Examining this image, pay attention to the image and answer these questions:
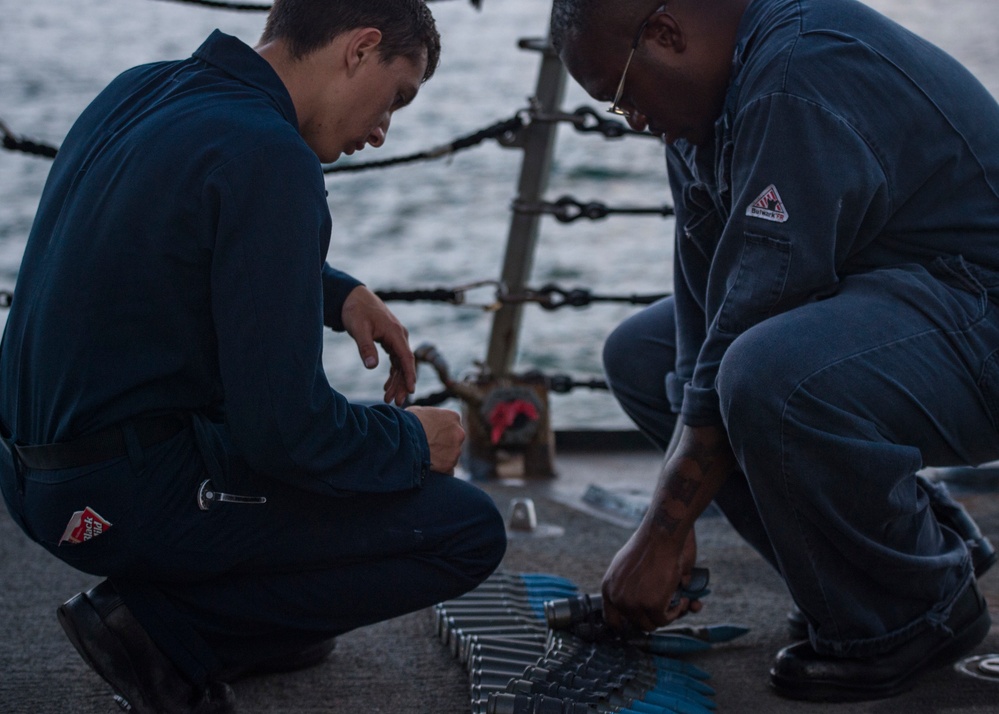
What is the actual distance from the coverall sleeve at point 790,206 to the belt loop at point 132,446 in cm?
84

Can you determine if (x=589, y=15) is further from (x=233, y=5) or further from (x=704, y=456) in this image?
(x=233, y=5)

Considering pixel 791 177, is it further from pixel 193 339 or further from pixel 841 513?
pixel 193 339

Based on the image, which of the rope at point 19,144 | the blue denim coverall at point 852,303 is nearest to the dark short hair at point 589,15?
the blue denim coverall at point 852,303

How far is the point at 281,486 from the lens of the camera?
1.64 m

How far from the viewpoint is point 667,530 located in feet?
5.86

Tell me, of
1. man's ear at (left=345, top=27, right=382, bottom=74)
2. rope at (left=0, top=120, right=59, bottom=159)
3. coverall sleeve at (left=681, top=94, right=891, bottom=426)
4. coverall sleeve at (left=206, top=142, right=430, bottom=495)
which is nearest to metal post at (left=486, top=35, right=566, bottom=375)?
rope at (left=0, top=120, right=59, bottom=159)

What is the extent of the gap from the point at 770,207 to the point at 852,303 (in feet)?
0.70

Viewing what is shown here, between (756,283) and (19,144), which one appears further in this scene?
(19,144)

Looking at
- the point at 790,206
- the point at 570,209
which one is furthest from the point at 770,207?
the point at 570,209

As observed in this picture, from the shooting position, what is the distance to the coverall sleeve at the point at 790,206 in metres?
1.66

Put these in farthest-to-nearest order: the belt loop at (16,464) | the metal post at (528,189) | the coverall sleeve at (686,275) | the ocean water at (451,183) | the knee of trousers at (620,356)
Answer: the ocean water at (451,183), the metal post at (528,189), the knee of trousers at (620,356), the coverall sleeve at (686,275), the belt loop at (16,464)

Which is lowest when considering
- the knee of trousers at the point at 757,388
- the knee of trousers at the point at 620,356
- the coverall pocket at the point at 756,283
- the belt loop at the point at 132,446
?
the knee of trousers at the point at 620,356

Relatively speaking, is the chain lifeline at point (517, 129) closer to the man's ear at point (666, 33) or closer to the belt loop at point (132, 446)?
the man's ear at point (666, 33)

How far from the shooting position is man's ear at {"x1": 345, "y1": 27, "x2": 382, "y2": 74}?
1.60 metres
